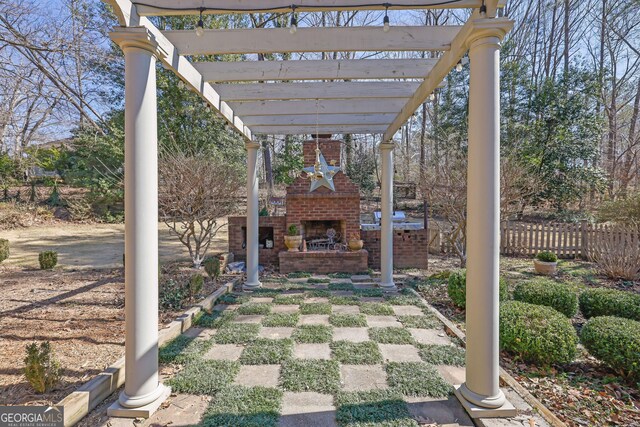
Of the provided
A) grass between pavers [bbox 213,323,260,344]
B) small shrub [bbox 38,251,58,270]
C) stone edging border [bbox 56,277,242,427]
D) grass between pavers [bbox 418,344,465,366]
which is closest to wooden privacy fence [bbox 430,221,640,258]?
grass between pavers [bbox 418,344,465,366]

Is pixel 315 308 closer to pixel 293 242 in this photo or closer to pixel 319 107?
pixel 293 242

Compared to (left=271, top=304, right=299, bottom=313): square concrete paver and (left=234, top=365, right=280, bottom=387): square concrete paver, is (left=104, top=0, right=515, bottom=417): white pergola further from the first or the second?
(left=271, top=304, right=299, bottom=313): square concrete paver

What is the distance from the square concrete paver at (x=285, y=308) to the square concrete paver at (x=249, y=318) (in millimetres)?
268

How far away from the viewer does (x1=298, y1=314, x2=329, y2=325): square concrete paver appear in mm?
3916

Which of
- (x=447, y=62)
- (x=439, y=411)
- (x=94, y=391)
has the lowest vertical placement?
(x=439, y=411)

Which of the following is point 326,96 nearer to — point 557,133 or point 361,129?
point 361,129

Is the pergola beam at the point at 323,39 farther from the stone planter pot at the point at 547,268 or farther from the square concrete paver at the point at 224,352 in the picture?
the stone planter pot at the point at 547,268

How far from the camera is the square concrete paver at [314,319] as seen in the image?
392 centimetres

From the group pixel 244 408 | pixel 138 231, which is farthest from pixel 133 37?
pixel 244 408

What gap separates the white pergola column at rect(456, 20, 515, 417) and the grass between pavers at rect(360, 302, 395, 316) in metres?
2.03

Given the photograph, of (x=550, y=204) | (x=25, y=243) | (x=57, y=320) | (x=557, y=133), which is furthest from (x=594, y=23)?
(x=25, y=243)

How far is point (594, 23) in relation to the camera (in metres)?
13.9

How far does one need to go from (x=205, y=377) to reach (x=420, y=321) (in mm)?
2565

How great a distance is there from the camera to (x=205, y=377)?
2.60 meters
